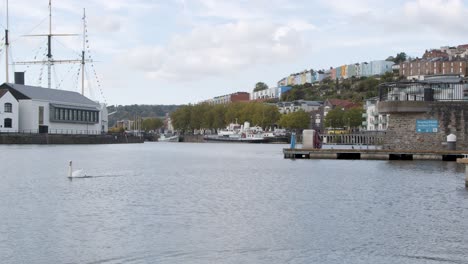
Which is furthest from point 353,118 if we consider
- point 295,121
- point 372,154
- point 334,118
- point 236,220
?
point 236,220

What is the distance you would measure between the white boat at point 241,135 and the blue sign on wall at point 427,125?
117 metres

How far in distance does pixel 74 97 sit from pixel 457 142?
10719 centimetres

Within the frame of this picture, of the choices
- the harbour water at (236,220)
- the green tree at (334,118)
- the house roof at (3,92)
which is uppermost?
the house roof at (3,92)

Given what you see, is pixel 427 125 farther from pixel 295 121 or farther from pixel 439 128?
pixel 295 121

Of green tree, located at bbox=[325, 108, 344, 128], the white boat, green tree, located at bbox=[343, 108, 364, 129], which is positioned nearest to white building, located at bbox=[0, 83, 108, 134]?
the white boat

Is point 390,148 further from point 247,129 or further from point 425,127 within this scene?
point 247,129

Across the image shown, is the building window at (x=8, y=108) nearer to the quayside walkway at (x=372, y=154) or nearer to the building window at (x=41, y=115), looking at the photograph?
the building window at (x=41, y=115)

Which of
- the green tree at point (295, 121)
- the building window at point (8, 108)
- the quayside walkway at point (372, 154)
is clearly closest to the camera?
the quayside walkway at point (372, 154)

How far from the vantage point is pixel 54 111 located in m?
135

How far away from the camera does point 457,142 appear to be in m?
56.1

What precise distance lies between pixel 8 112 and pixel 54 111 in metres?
11.7

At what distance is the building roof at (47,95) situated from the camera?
430 feet

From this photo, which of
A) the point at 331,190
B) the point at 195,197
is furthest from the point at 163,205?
the point at 331,190

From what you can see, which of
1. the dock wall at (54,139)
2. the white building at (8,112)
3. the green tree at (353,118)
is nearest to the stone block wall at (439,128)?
the dock wall at (54,139)
